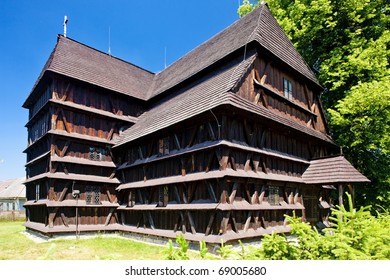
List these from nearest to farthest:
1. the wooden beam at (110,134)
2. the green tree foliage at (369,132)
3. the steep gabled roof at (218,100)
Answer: the steep gabled roof at (218,100) → the green tree foliage at (369,132) → the wooden beam at (110,134)

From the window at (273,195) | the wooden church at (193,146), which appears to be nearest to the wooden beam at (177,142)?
the wooden church at (193,146)

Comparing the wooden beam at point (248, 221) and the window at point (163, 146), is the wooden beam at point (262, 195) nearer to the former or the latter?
the wooden beam at point (248, 221)

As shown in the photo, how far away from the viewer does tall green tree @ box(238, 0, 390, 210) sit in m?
15.9

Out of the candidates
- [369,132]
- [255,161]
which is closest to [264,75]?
[255,161]

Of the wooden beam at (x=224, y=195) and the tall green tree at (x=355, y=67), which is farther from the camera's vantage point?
the tall green tree at (x=355, y=67)

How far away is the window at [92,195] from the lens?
16.5 m

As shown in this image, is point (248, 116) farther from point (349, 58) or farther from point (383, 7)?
point (383, 7)

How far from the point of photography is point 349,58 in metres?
17.0

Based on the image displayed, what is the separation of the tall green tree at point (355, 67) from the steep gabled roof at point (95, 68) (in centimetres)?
1144

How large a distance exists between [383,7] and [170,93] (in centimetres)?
1491

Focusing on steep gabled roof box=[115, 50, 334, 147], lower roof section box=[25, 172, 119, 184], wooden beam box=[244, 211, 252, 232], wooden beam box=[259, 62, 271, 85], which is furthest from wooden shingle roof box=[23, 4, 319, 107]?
wooden beam box=[244, 211, 252, 232]
